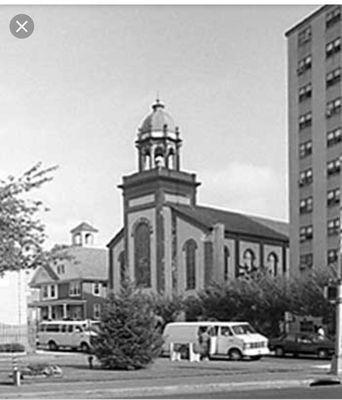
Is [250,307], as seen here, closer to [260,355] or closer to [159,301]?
[159,301]

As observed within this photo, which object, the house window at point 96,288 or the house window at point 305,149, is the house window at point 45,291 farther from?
the house window at point 305,149

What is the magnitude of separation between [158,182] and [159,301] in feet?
25.1

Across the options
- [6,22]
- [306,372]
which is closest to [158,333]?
[306,372]

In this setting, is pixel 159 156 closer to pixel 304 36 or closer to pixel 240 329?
pixel 304 36

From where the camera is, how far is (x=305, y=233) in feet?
163

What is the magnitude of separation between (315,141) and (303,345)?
558 inches

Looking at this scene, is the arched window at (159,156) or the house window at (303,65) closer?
the arched window at (159,156)

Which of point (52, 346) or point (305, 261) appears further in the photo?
point (305, 261)

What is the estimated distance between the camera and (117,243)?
64.0 m

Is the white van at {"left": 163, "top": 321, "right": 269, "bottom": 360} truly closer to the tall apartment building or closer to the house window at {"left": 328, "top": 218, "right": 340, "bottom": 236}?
the tall apartment building

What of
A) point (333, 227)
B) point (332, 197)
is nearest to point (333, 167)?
point (332, 197)

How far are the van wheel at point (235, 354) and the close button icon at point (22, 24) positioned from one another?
779 inches

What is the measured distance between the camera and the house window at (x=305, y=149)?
47.9 metres

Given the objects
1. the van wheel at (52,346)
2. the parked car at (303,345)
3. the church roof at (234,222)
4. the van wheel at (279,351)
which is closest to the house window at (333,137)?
the parked car at (303,345)
